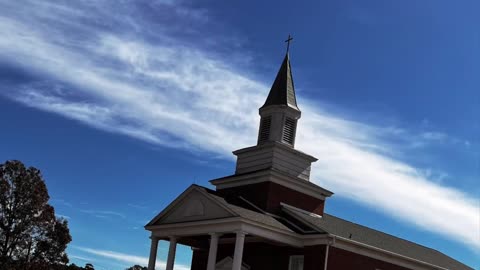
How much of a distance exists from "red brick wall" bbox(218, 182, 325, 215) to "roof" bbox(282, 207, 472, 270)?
0.54 m

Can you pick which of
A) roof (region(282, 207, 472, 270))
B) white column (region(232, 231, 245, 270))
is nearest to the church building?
white column (region(232, 231, 245, 270))

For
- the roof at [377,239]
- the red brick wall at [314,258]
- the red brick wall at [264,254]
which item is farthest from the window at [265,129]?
the red brick wall at [314,258]

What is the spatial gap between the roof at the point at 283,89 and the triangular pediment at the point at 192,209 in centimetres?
692

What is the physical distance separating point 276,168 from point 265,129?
266 cm

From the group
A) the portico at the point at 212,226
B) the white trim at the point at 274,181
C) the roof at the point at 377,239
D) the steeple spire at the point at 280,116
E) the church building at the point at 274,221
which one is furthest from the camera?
the steeple spire at the point at 280,116

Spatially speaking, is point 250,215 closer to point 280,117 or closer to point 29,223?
point 280,117

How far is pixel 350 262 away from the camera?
30.2 meters

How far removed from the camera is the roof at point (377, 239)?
3156 centimetres

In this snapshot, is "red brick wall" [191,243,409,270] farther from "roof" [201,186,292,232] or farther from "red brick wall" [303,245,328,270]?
"roof" [201,186,292,232]

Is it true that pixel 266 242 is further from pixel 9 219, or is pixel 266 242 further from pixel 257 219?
pixel 9 219

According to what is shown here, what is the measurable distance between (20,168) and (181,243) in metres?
27.0

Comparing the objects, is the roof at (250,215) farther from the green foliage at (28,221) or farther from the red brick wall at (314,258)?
the green foliage at (28,221)

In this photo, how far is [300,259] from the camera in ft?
100

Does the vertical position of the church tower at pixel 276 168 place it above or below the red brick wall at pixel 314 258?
above
